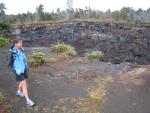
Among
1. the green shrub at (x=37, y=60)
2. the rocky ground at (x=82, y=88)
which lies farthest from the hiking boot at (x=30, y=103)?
the green shrub at (x=37, y=60)

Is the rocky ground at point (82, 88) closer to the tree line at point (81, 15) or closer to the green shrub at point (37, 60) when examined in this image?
the green shrub at point (37, 60)

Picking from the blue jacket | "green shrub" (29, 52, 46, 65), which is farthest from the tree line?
the blue jacket

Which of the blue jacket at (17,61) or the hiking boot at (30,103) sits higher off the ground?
the blue jacket at (17,61)

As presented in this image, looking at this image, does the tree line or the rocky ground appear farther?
the tree line

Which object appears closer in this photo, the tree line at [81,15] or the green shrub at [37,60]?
the green shrub at [37,60]

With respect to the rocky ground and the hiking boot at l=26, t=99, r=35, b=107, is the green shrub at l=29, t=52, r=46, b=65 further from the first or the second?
the hiking boot at l=26, t=99, r=35, b=107

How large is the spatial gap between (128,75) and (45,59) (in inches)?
146

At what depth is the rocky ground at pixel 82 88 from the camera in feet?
28.8

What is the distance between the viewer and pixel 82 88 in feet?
34.4

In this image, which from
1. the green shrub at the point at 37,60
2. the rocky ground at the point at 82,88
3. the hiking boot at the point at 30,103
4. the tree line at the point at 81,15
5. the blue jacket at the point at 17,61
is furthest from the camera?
the tree line at the point at 81,15

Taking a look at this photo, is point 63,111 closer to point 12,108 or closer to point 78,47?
point 12,108

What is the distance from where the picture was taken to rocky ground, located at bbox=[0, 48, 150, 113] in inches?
345

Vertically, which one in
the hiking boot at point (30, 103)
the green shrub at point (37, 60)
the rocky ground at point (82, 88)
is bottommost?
the rocky ground at point (82, 88)

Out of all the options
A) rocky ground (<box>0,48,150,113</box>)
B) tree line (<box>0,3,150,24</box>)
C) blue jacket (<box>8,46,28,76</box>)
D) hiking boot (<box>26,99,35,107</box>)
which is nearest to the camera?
blue jacket (<box>8,46,28,76</box>)
